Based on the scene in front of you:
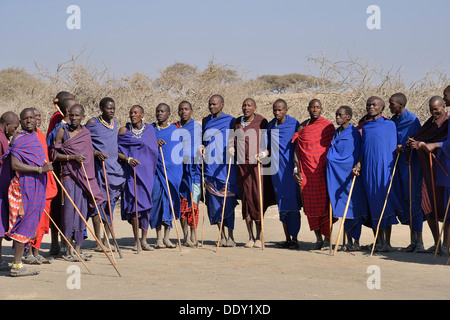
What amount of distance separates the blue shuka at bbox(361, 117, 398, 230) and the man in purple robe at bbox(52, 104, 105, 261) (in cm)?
371

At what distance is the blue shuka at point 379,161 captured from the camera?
28.9 feet

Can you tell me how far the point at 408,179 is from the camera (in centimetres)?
886

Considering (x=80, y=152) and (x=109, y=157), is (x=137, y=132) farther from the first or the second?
(x=80, y=152)

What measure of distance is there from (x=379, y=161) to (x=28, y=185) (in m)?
4.60

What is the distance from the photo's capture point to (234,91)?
64.5ft

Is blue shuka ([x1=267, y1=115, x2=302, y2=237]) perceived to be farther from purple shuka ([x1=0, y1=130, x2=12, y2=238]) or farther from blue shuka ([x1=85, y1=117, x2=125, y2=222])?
purple shuka ([x1=0, y1=130, x2=12, y2=238])

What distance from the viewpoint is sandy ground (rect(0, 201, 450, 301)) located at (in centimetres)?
610

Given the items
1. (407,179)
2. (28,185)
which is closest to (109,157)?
(28,185)

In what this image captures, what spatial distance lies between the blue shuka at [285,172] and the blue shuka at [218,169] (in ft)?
2.03

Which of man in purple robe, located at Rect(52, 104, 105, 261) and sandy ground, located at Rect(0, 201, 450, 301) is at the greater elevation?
man in purple robe, located at Rect(52, 104, 105, 261)

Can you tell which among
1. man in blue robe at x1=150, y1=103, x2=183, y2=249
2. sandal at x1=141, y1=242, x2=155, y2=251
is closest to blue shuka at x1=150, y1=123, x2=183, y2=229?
man in blue robe at x1=150, y1=103, x2=183, y2=249
